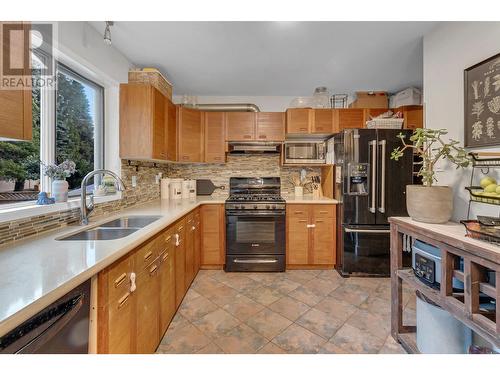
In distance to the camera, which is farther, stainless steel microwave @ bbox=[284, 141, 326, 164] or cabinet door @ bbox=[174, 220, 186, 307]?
stainless steel microwave @ bbox=[284, 141, 326, 164]

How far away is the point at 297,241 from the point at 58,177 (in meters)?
2.49

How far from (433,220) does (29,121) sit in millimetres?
2273

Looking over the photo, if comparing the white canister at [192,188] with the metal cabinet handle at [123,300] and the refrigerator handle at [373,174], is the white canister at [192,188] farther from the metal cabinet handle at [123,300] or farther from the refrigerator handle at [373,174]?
the refrigerator handle at [373,174]

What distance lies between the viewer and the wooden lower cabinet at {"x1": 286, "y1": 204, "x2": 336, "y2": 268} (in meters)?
2.81

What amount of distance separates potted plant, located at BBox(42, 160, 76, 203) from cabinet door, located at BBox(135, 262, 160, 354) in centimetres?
85

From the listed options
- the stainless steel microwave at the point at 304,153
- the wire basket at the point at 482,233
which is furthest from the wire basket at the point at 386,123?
the wire basket at the point at 482,233

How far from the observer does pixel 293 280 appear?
2531 mm

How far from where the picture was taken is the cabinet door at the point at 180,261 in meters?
1.86

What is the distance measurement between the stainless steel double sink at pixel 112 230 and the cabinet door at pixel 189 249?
1.56ft

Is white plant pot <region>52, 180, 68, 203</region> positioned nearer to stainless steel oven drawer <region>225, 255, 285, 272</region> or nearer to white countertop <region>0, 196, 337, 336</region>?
white countertop <region>0, 196, 337, 336</region>

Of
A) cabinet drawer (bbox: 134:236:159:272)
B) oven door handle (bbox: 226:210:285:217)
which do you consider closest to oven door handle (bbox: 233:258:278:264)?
oven door handle (bbox: 226:210:285:217)
